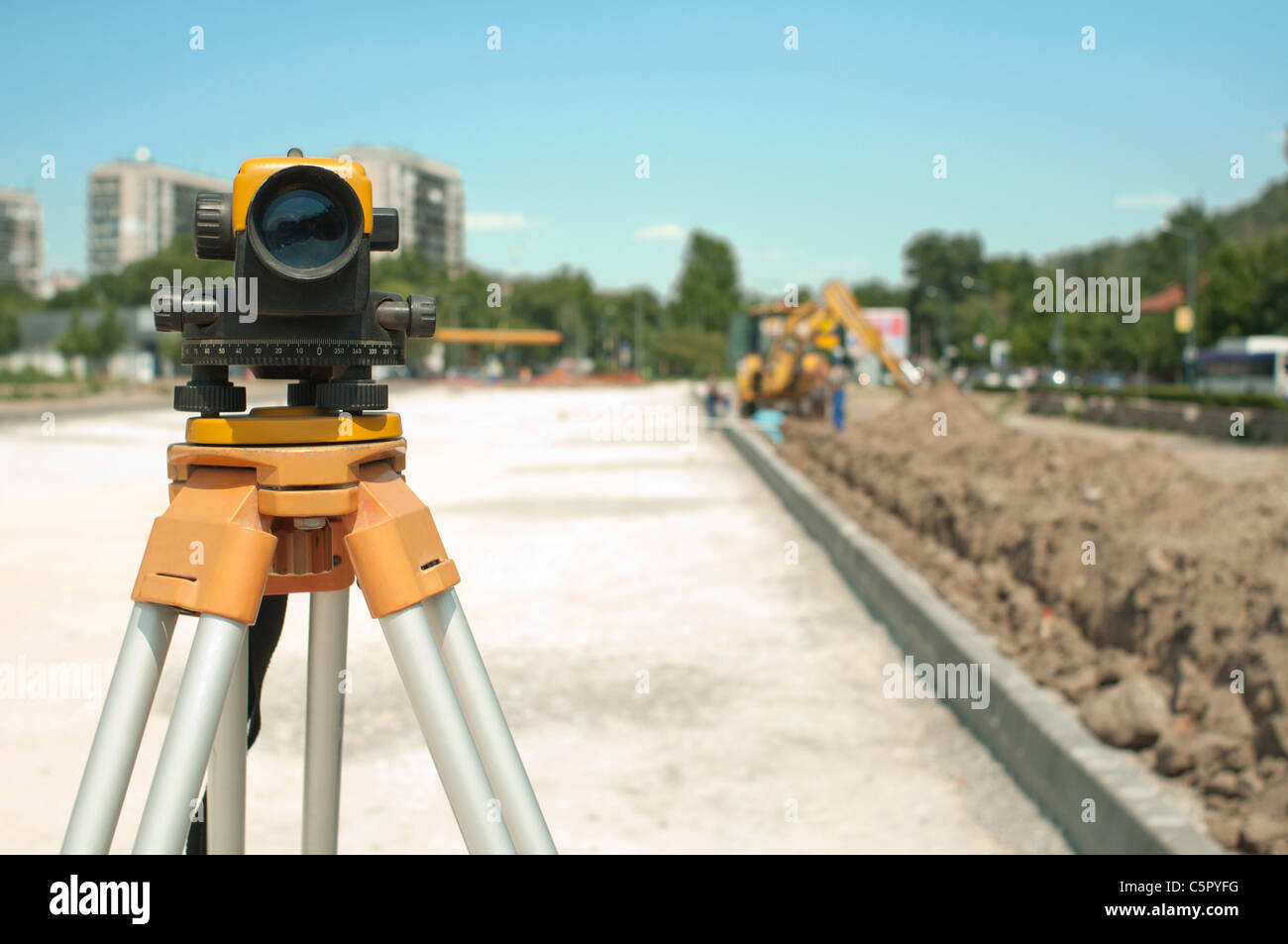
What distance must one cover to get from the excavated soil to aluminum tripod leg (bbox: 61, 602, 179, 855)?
10.5 ft

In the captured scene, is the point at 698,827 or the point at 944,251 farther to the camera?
the point at 944,251

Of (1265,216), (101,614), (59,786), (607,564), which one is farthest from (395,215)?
(1265,216)

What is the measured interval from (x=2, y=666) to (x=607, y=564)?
4.64 m

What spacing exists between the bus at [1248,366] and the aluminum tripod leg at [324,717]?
157 feet

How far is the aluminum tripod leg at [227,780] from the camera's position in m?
1.80

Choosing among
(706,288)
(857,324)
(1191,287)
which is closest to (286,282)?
(857,324)

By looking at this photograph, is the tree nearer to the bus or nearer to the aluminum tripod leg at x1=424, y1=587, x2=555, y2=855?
the bus

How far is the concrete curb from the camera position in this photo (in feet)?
11.5

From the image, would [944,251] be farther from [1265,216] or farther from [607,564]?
[607,564]

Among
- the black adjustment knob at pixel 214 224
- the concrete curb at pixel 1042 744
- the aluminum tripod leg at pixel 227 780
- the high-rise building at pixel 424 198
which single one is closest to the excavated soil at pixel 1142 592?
the concrete curb at pixel 1042 744

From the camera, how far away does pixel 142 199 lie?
140 meters

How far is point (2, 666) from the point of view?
590cm

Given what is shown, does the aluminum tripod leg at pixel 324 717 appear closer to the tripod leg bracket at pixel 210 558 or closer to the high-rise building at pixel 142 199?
the tripod leg bracket at pixel 210 558

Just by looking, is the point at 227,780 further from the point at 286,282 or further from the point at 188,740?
the point at 286,282
